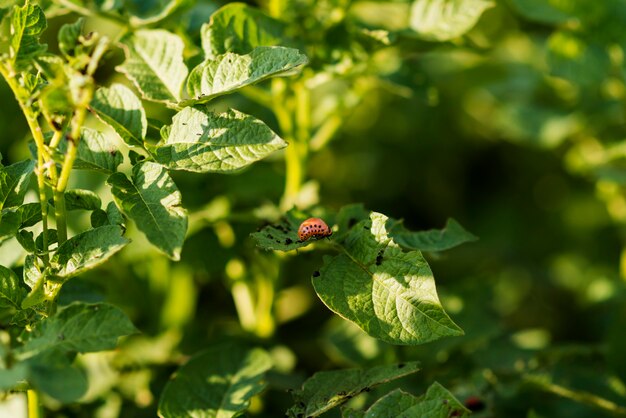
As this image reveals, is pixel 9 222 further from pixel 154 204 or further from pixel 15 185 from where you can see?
pixel 154 204

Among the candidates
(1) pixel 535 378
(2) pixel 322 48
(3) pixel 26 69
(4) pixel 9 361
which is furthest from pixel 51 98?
(1) pixel 535 378

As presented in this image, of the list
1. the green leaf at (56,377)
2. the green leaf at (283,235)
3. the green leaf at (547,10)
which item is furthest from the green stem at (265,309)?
the green leaf at (547,10)

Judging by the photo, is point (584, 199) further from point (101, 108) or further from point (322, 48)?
point (101, 108)

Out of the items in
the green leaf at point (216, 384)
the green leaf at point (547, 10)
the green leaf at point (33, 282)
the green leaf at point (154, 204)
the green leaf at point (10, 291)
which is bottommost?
the green leaf at point (216, 384)

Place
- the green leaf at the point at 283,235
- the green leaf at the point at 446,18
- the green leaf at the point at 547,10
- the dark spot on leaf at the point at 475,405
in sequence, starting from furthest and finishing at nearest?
the green leaf at the point at 547,10, the green leaf at the point at 446,18, the dark spot on leaf at the point at 475,405, the green leaf at the point at 283,235

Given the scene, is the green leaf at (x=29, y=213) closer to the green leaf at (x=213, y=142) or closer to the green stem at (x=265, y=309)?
the green leaf at (x=213, y=142)

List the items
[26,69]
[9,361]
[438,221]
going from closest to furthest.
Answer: [9,361] → [26,69] → [438,221]

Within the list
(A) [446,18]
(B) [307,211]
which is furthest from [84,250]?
(A) [446,18]
